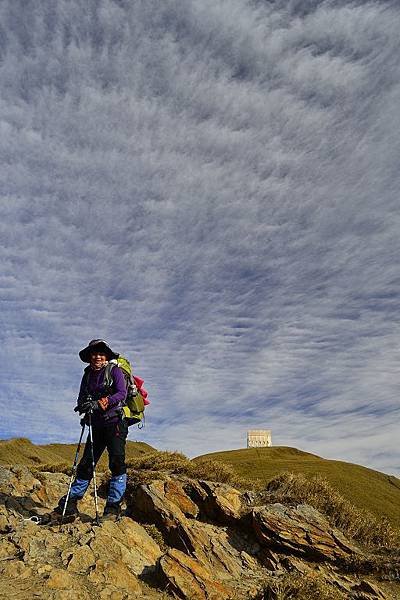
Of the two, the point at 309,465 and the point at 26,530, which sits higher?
the point at 309,465

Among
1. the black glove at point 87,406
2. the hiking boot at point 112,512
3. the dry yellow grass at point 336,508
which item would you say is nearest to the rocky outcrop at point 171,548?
the hiking boot at point 112,512

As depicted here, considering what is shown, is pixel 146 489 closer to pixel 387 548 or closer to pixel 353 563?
pixel 353 563

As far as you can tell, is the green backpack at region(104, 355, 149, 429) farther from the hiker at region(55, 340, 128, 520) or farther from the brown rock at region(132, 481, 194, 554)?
the brown rock at region(132, 481, 194, 554)

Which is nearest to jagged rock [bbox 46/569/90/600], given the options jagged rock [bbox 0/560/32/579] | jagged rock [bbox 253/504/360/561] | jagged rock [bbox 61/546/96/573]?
jagged rock [bbox 61/546/96/573]

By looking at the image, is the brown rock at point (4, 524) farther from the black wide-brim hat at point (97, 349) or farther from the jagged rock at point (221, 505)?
the jagged rock at point (221, 505)

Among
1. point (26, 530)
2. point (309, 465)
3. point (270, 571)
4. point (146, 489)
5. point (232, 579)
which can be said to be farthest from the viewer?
point (309, 465)

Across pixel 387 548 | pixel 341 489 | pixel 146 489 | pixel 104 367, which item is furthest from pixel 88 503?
pixel 341 489

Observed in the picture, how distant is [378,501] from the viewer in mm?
17984

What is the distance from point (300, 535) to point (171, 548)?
3455 mm

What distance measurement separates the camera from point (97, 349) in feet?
31.9

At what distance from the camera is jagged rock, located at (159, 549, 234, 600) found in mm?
6762

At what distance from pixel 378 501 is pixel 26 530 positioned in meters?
15.4

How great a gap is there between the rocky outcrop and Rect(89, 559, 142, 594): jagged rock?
0.06ft

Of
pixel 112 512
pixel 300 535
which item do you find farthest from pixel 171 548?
pixel 300 535
